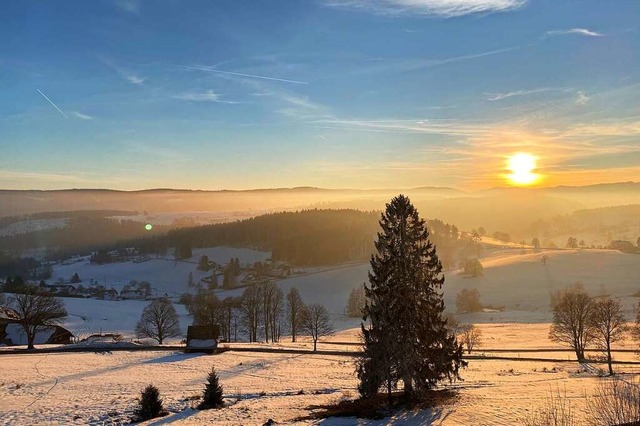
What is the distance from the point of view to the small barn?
5625 centimetres

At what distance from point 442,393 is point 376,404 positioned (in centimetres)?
501

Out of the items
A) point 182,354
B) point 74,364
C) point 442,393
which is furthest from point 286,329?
point 442,393

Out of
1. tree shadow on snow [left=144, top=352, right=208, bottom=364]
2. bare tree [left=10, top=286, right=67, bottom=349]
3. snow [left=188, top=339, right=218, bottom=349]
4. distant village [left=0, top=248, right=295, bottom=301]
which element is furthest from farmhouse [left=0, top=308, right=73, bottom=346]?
distant village [left=0, top=248, right=295, bottom=301]

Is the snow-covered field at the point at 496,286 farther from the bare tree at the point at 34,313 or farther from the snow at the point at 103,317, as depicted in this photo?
the bare tree at the point at 34,313

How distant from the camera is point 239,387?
3516 cm

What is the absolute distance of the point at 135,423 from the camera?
24188mm

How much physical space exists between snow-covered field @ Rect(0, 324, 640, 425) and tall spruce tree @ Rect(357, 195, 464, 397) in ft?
9.03

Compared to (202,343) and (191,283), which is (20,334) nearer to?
(202,343)

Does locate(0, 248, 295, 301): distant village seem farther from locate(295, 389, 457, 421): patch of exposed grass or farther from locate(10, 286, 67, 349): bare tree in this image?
locate(295, 389, 457, 421): patch of exposed grass

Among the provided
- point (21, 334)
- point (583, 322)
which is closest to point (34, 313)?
point (21, 334)

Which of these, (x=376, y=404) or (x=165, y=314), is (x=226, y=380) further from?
(x=165, y=314)

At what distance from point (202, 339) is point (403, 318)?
1435 inches

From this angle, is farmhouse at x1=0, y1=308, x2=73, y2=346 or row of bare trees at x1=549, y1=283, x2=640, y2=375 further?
farmhouse at x1=0, y1=308, x2=73, y2=346

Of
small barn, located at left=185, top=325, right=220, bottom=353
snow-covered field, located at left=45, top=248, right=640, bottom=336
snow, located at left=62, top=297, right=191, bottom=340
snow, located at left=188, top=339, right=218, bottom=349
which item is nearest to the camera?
small barn, located at left=185, top=325, right=220, bottom=353
